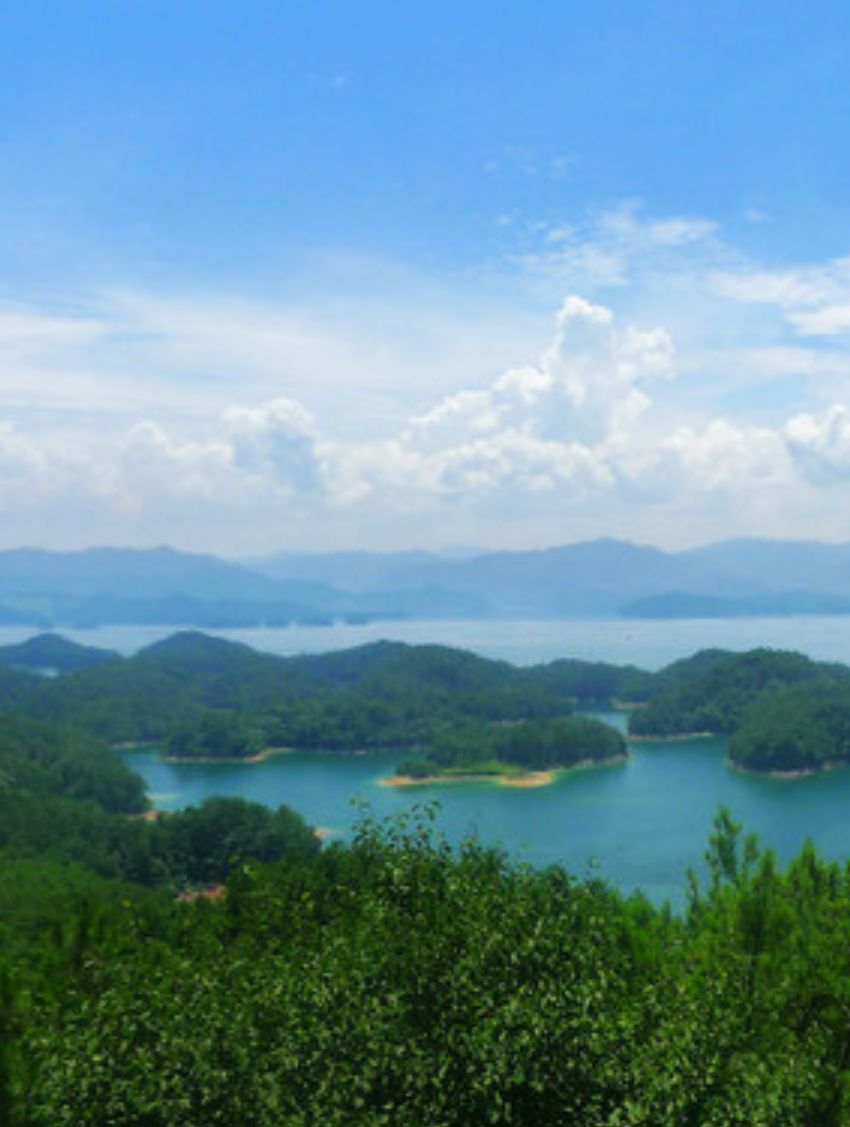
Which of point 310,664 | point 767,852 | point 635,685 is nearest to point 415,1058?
point 767,852

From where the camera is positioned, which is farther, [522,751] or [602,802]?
[522,751]

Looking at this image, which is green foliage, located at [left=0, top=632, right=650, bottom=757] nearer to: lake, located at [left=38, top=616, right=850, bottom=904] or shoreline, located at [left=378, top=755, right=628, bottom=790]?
lake, located at [left=38, top=616, right=850, bottom=904]

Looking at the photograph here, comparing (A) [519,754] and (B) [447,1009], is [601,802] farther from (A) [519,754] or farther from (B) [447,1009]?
(B) [447,1009]

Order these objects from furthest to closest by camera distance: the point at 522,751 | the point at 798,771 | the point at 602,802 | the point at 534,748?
1. the point at 522,751
2. the point at 534,748
3. the point at 798,771
4. the point at 602,802

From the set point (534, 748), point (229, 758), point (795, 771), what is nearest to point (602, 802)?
point (534, 748)

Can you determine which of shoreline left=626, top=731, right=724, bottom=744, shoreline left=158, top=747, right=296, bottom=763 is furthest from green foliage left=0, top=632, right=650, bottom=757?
shoreline left=626, top=731, right=724, bottom=744

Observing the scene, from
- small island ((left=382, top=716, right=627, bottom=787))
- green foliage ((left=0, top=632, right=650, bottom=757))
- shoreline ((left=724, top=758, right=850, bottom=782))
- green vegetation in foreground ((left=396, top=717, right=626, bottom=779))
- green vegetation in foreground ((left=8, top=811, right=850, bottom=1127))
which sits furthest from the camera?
green foliage ((left=0, top=632, right=650, bottom=757))

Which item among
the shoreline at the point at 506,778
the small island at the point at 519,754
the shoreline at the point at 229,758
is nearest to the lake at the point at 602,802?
the shoreline at the point at 506,778

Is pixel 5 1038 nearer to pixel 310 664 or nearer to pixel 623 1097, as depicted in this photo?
pixel 623 1097
